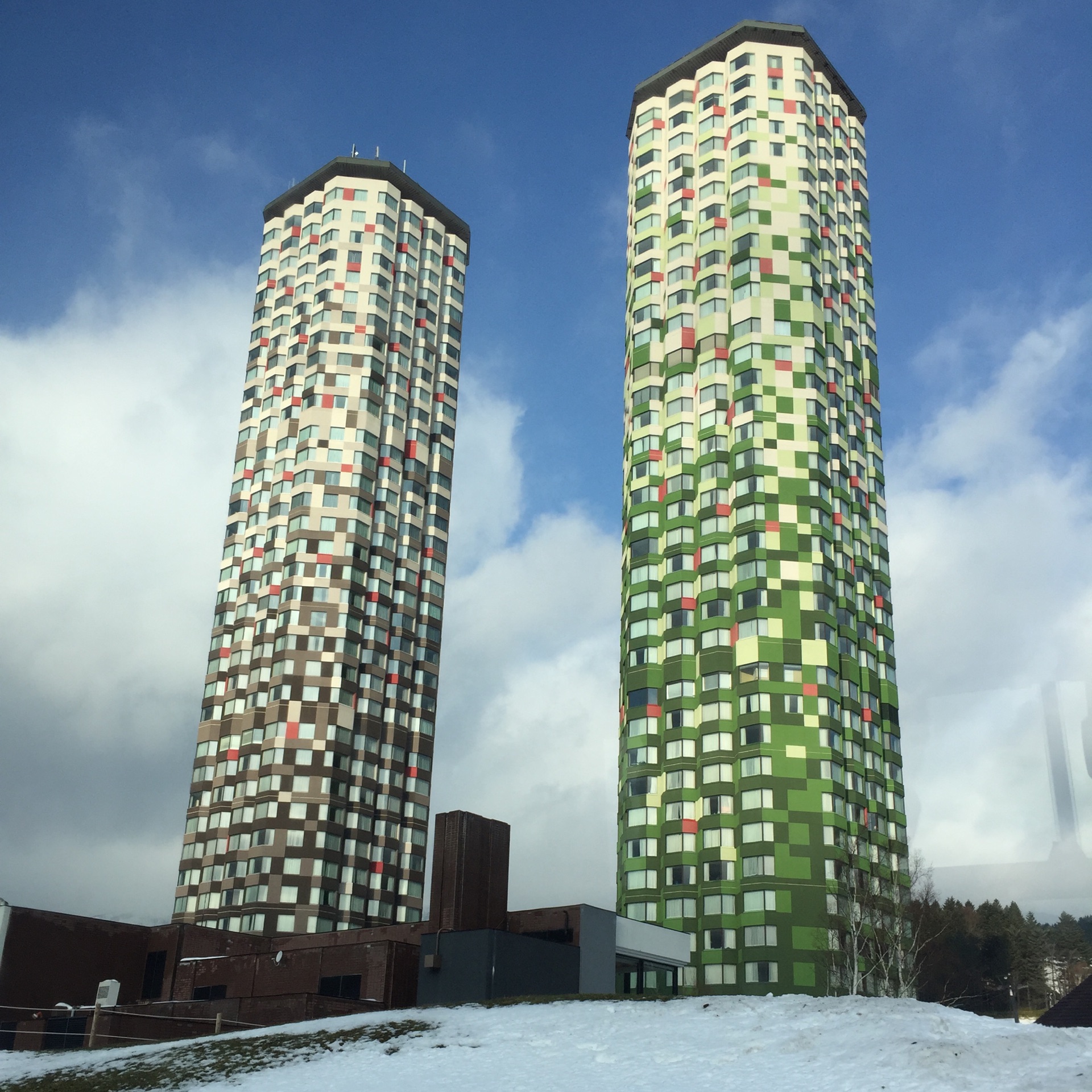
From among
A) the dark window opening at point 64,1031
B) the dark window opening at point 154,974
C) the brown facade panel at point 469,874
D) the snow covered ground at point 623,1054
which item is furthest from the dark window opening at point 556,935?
the snow covered ground at point 623,1054

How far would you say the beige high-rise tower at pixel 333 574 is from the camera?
127688mm

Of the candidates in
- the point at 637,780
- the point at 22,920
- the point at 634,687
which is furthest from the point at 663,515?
the point at 22,920

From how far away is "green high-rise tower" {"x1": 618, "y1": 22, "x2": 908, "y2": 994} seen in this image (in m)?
104

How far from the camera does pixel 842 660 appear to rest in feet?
378

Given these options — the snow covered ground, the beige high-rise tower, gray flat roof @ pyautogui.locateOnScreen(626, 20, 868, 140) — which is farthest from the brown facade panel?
gray flat roof @ pyautogui.locateOnScreen(626, 20, 868, 140)

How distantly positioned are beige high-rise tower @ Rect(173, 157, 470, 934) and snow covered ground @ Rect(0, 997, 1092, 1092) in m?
73.4

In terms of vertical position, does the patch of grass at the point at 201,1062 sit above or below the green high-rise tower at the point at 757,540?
below

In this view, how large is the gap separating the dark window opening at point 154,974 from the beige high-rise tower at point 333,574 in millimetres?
29668

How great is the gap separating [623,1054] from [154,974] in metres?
57.6

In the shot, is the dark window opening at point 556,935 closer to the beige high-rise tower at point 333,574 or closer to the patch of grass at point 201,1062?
the patch of grass at point 201,1062

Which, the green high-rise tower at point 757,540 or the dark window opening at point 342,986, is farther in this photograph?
the green high-rise tower at point 757,540

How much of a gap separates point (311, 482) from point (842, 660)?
205 ft

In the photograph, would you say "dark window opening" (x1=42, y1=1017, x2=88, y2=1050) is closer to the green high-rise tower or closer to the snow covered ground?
the snow covered ground

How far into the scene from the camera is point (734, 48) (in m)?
139
